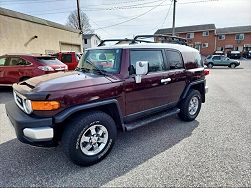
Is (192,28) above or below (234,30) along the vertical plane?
above

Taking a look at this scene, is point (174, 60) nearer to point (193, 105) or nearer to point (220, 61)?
point (193, 105)

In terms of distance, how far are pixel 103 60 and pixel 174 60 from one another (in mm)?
1665

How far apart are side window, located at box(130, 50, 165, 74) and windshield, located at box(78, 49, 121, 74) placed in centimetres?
28

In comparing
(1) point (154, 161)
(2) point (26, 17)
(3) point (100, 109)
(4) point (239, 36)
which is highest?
(4) point (239, 36)

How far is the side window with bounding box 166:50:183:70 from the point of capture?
421 centimetres

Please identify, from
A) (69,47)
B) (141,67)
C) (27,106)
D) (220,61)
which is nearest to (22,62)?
(27,106)

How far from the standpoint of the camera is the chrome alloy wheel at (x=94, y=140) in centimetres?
304

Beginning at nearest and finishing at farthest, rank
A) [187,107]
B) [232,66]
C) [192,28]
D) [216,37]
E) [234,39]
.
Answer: [187,107] → [232,66] → [234,39] → [216,37] → [192,28]

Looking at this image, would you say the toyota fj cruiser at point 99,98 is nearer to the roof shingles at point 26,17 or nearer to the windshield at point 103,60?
the windshield at point 103,60

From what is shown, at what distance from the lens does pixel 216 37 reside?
47.7 m

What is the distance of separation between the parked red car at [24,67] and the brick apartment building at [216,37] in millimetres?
43855

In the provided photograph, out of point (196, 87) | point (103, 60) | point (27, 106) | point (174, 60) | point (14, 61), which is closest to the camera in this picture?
point (27, 106)

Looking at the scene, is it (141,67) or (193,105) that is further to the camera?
(193,105)

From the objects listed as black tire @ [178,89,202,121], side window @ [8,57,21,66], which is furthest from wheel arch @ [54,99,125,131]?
side window @ [8,57,21,66]
